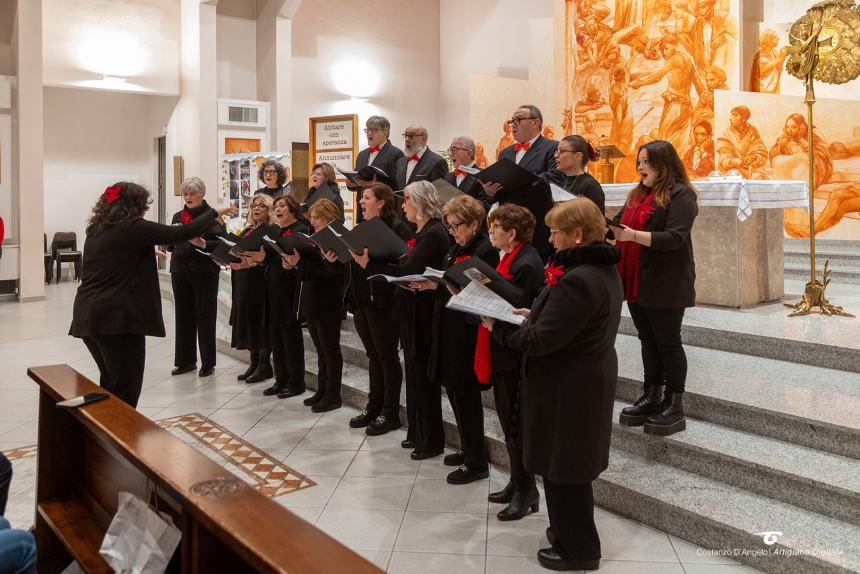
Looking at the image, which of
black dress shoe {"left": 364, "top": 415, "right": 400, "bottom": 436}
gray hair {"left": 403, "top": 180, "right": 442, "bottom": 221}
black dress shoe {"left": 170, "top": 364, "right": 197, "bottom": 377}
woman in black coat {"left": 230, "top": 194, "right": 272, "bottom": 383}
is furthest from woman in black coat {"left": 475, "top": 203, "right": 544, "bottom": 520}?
black dress shoe {"left": 170, "top": 364, "right": 197, "bottom": 377}

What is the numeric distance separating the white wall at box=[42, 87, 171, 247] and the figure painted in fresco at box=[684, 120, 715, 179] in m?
9.91

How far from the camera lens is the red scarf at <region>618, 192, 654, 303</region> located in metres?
3.53

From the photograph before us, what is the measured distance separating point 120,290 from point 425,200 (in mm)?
1741

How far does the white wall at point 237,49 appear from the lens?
12211 mm

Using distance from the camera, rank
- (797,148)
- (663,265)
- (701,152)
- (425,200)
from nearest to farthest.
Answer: (663,265) < (425,200) < (797,148) < (701,152)

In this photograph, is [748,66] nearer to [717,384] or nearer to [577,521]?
[717,384]

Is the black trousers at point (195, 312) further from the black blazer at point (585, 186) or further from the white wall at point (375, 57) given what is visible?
the white wall at point (375, 57)

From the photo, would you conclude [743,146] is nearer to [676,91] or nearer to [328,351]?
[676,91]

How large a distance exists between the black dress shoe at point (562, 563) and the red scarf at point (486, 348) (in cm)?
82

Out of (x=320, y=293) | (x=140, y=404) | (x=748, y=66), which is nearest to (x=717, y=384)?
(x=320, y=293)

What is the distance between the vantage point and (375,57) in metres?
13.7

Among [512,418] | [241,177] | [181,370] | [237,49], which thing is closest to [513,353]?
[512,418]

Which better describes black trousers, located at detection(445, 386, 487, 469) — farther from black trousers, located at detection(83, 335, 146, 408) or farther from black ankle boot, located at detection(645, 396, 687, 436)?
black trousers, located at detection(83, 335, 146, 408)

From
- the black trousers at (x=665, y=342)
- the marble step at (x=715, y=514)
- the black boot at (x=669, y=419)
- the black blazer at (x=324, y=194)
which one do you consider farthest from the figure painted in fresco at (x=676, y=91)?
the marble step at (x=715, y=514)
